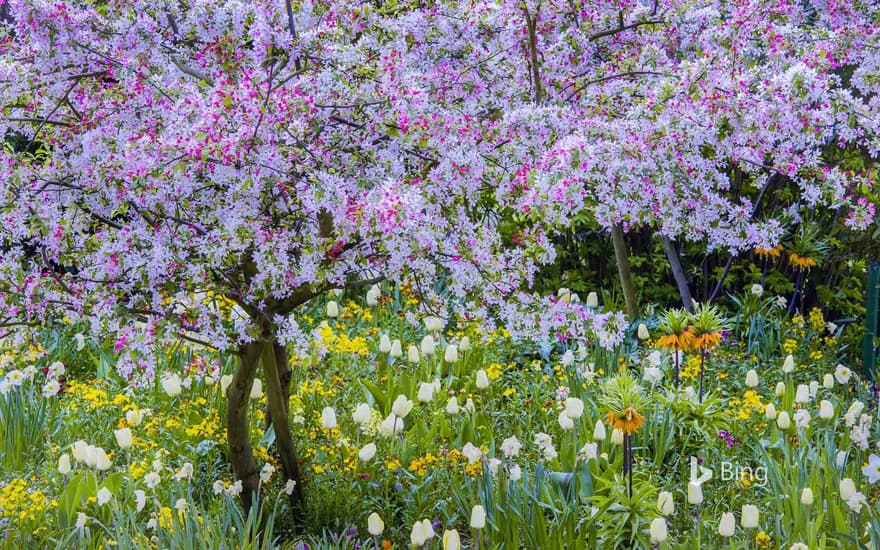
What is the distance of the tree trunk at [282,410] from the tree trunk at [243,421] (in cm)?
8

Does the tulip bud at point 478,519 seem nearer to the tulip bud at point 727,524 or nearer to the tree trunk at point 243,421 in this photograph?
the tulip bud at point 727,524

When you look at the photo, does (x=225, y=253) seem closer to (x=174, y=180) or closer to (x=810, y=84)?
(x=174, y=180)

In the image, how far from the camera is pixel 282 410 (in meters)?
3.82

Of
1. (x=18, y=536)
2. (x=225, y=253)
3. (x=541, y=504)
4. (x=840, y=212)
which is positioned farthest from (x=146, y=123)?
(x=840, y=212)

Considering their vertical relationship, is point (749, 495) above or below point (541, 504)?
below

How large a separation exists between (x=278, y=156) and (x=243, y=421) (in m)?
1.36

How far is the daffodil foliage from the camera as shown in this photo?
2904mm

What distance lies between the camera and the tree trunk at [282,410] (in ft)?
12.3

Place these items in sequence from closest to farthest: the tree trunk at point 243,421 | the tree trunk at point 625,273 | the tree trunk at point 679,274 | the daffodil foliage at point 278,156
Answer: the daffodil foliage at point 278,156
the tree trunk at point 243,421
the tree trunk at point 625,273
the tree trunk at point 679,274

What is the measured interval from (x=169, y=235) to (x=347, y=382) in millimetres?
2062

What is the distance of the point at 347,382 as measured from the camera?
5.02 meters

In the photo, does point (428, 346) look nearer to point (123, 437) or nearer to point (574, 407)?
point (574, 407)

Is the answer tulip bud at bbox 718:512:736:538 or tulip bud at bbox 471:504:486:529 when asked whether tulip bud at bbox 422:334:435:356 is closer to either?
tulip bud at bbox 471:504:486:529

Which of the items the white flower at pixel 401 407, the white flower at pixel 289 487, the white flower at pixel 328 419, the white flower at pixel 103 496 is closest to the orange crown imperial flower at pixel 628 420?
the white flower at pixel 401 407
